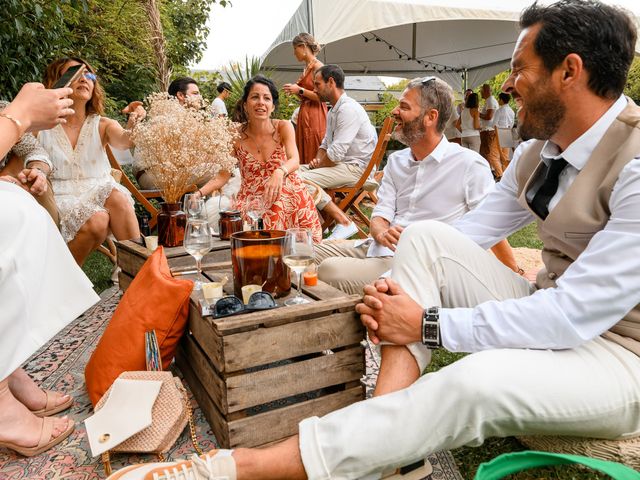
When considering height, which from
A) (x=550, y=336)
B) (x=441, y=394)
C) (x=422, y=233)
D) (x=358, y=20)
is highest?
(x=358, y=20)

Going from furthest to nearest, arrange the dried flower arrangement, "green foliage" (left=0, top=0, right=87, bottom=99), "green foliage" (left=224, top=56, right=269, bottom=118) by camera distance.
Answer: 1. "green foliage" (left=224, top=56, right=269, bottom=118)
2. "green foliage" (left=0, top=0, right=87, bottom=99)
3. the dried flower arrangement

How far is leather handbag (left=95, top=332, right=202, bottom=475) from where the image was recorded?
168cm

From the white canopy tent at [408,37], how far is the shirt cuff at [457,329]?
7.44m

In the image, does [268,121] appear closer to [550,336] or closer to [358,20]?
[550,336]

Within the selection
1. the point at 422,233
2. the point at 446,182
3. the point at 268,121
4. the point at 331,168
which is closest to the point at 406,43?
the point at 331,168

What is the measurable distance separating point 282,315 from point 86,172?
9.25 ft

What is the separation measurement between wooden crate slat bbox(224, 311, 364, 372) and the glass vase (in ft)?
4.42

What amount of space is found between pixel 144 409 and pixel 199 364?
26 cm

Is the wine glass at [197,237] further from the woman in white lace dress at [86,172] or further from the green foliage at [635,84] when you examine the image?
the green foliage at [635,84]

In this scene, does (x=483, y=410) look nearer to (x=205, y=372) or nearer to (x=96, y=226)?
(x=205, y=372)

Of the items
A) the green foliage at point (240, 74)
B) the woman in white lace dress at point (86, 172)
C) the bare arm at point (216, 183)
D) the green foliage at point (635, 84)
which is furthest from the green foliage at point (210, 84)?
the green foliage at point (635, 84)

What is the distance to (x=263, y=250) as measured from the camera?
183cm

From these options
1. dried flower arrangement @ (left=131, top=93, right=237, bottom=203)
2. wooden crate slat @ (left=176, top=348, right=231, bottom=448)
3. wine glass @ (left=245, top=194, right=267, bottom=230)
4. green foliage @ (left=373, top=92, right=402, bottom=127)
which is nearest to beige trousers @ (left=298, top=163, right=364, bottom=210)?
wine glass @ (left=245, top=194, right=267, bottom=230)

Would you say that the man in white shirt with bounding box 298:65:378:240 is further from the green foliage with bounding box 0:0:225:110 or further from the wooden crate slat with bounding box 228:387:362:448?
the wooden crate slat with bounding box 228:387:362:448
